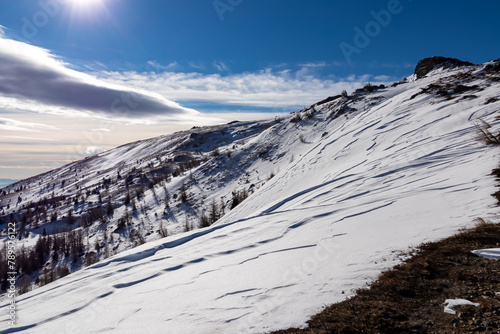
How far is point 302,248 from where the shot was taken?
190 inches

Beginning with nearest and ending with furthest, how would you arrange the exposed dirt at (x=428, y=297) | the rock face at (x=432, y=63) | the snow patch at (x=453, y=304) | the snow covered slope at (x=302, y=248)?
the exposed dirt at (x=428, y=297)
the snow patch at (x=453, y=304)
the snow covered slope at (x=302, y=248)
the rock face at (x=432, y=63)

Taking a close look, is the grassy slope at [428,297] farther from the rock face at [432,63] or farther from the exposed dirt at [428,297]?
the rock face at [432,63]

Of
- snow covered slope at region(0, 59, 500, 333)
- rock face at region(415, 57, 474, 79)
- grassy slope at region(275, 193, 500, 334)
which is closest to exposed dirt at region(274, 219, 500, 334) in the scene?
grassy slope at region(275, 193, 500, 334)

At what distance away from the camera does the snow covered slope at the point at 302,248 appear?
132 inches

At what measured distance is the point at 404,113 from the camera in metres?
13.5

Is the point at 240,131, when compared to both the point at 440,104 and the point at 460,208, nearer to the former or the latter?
the point at 440,104

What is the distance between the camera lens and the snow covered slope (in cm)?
→ 337

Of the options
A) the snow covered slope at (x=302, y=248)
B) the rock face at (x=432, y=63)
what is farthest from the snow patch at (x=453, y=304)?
the rock face at (x=432, y=63)

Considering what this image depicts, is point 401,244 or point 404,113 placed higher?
point 404,113

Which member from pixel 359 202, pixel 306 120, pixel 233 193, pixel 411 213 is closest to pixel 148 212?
pixel 233 193

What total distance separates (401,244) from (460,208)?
1.78 meters

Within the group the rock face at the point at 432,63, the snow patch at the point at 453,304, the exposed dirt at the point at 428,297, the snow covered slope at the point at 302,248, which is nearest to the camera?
the exposed dirt at the point at 428,297

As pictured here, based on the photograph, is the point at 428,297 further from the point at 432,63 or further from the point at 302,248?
the point at 432,63

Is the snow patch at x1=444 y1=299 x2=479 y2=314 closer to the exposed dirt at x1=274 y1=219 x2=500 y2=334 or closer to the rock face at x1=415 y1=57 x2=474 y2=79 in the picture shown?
the exposed dirt at x1=274 y1=219 x2=500 y2=334
